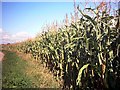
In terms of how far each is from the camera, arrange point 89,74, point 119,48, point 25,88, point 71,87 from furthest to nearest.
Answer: point 25,88
point 71,87
point 89,74
point 119,48

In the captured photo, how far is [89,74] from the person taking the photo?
5.19 m

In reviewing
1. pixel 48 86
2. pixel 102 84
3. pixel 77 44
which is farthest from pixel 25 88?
pixel 102 84

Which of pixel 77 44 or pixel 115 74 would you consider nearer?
pixel 115 74

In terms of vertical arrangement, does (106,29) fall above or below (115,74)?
above

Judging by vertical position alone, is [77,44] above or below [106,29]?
below

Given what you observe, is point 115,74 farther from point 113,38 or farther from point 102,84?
point 113,38

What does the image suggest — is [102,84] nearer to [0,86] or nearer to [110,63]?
[110,63]

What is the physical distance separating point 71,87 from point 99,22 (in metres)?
2.31

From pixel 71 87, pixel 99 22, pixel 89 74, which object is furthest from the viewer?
pixel 71 87

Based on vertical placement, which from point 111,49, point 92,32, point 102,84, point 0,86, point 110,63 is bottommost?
point 0,86

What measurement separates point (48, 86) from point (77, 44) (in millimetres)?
2281

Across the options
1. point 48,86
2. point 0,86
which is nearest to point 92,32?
point 48,86

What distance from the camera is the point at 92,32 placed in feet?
16.0

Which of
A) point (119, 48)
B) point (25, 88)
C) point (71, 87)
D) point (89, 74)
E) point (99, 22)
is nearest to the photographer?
point (119, 48)
